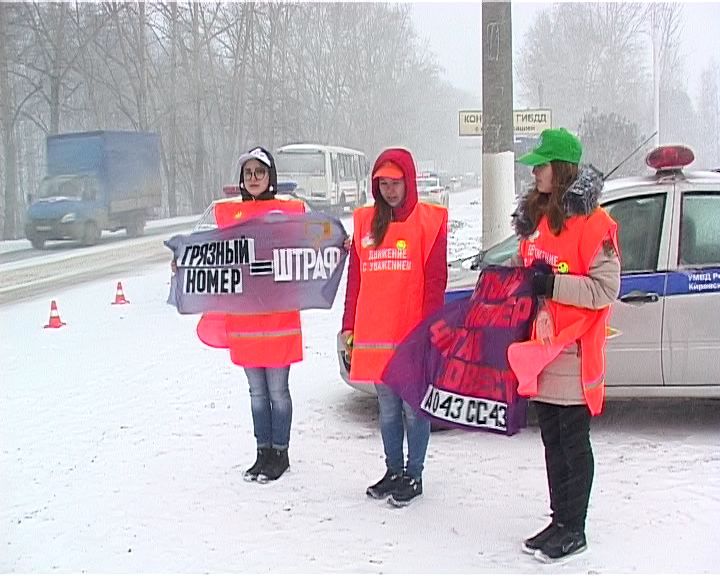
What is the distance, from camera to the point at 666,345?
5840mm

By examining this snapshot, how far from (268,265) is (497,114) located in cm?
399

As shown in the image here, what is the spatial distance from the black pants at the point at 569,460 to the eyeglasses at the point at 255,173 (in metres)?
2.10

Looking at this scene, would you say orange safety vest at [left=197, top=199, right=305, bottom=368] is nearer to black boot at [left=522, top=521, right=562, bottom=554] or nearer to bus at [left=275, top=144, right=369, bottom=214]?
black boot at [left=522, top=521, right=562, bottom=554]

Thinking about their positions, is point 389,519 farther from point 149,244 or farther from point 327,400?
point 149,244

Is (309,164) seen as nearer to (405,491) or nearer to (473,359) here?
(405,491)

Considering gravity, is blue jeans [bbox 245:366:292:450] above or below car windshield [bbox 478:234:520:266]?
below

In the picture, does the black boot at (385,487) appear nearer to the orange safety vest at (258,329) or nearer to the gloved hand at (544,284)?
the orange safety vest at (258,329)

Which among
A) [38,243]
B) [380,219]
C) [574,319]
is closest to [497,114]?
[380,219]

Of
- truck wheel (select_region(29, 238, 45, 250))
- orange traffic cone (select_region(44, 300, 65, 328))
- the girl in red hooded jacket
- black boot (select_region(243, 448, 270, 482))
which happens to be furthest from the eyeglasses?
truck wheel (select_region(29, 238, 45, 250))

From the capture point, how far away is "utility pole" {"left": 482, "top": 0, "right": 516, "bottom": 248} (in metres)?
8.73

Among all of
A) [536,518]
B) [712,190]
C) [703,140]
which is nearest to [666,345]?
[712,190]

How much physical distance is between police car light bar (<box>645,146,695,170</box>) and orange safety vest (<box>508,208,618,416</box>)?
6.77 ft

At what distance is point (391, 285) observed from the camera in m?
4.82

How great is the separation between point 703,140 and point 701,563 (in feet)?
107
